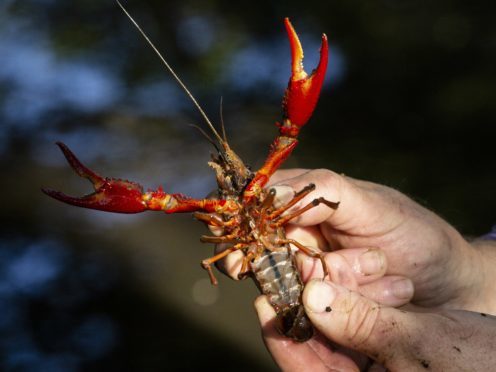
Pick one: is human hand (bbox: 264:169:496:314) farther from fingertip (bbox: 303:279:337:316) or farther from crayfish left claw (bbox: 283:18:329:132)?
fingertip (bbox: 303:279:337:316)

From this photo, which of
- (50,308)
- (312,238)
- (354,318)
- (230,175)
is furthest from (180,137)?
(354,318)

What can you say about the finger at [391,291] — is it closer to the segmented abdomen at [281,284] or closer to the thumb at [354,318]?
the segmented abdomen at [281,284]

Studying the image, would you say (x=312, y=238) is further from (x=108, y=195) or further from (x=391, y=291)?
(x=108, y=195)

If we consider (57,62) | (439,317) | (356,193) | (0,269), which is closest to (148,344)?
(0,269)

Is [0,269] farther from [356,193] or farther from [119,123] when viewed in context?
[356,193]

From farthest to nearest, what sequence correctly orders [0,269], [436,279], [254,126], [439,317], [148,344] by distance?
[254,126] → [0,269] → [148,344] → [436,279] → [439,317]

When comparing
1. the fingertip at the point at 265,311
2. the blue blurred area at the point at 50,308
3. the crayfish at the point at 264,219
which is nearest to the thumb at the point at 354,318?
the crayfish at the point at 264,219

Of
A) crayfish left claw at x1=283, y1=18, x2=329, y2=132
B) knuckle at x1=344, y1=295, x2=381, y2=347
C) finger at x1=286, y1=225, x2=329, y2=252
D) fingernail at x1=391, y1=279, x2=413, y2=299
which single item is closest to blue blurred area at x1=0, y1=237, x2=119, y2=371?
finger at x1=286, y1=225, x2=329, y2=252
